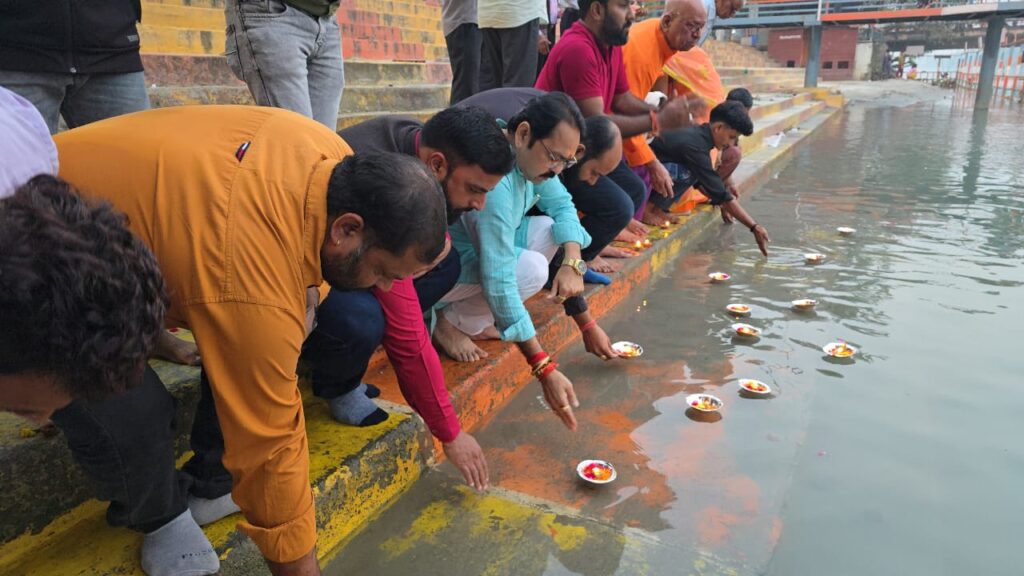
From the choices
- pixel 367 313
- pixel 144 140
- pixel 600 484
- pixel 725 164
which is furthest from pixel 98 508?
pixel 725 164

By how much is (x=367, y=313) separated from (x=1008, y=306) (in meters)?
3.81

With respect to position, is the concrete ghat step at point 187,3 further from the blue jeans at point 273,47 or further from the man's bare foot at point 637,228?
the man's bare foot at point 637,228

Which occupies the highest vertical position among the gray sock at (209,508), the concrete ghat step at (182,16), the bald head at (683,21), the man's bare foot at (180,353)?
the concrete ghat step at (182,16)

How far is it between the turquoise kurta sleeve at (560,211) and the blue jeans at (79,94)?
1.75 metres

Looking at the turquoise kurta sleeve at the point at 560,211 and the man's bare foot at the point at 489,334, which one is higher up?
the turquoise kurta sleeve at the point at 560,211

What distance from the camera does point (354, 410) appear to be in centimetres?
218

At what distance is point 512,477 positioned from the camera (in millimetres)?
2338

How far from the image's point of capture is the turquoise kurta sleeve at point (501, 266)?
248 centimetres

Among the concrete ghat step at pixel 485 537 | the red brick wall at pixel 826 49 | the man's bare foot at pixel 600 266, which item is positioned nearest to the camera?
the concrete ghat step at pixel 485 537

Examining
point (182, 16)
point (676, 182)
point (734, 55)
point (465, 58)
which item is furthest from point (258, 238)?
point (734, 55)

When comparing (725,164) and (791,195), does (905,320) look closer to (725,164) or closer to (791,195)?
(725,164)

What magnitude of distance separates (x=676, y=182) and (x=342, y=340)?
3.97 m

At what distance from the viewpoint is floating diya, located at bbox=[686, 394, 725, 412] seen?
2760 millimetres

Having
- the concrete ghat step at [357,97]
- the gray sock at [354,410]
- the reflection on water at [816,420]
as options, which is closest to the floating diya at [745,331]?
the reflection on water at [816,420]
